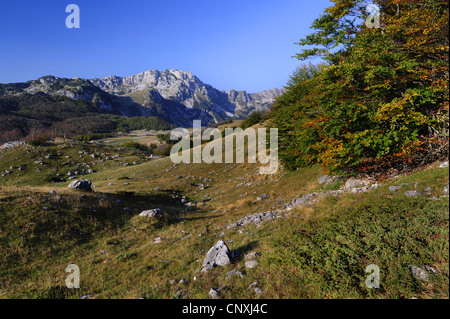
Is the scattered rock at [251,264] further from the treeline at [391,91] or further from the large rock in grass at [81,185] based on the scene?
the large rock in grass at [81,185]

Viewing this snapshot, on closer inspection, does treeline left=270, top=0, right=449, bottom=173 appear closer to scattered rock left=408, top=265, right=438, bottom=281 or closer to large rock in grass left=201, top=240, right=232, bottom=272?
scattered rock left=408, top=265, right=438, bottom=281

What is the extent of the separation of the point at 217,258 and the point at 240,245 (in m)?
2.08

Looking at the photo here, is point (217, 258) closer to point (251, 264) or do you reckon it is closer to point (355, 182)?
point (251, 264)

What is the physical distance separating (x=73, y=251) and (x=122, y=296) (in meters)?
8.74

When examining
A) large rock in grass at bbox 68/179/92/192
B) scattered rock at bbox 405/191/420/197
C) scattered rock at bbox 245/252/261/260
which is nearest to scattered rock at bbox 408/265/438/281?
scattered rock at bbox 405/191/420/197

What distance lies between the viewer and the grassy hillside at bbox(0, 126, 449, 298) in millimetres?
6387

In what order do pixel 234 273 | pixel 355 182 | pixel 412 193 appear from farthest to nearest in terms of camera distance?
1. pixel 355 182
2. pixel 412 193
3. pixel 234 273

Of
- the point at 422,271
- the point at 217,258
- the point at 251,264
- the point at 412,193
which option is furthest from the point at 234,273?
the point at 412,193

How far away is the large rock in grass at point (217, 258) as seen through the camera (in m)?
8.94

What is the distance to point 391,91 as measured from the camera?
1319 centimetres
